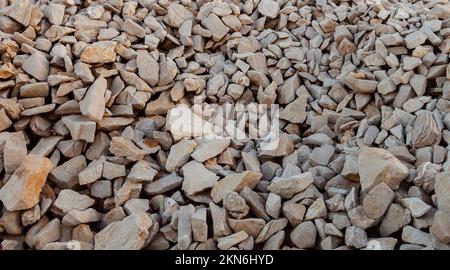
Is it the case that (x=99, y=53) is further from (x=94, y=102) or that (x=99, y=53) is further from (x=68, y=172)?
(x=68, y=172)

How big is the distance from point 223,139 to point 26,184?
97cm

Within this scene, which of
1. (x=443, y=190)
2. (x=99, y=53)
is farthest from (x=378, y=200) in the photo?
(x=99, y=53)

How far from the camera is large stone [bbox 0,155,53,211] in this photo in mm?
1929

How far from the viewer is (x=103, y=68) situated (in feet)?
8.41

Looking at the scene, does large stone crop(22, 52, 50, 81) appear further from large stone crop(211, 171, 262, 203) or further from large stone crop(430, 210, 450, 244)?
large stone crop(430, 210, 450, 244)

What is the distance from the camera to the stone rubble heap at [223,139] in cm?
186

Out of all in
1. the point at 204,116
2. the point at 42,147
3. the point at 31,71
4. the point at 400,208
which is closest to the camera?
the point at 400,208

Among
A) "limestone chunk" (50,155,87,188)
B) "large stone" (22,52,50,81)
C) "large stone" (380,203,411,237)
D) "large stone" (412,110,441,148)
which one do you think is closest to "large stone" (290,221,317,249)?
"large stone" (380,203,411,237)

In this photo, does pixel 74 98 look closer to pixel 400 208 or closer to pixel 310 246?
pixel 310 246

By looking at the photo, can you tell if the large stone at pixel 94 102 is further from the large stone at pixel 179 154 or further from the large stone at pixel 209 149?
the large stone at pixel 209 149

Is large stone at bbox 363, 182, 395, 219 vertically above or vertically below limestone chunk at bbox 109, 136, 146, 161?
above

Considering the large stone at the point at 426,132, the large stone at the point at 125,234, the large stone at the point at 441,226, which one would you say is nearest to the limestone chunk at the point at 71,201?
the large stone at the point at 125,234
